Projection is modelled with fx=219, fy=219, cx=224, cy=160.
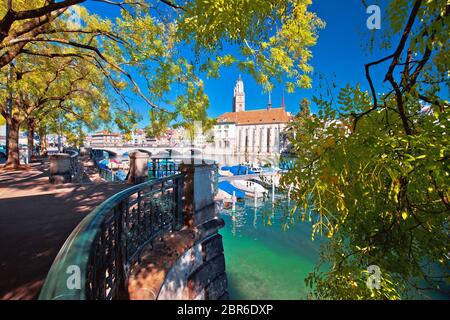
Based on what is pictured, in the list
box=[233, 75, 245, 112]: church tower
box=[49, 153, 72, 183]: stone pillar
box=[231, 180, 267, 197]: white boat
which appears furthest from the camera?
box=[233, 75, 245, 112]: church tower

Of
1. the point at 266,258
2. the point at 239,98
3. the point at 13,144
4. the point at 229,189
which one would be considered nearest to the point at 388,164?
the point at 266,258

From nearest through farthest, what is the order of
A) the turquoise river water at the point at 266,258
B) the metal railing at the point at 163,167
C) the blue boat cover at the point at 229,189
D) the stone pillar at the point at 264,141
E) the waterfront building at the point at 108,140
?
the metal railing at the point at 163,167
the turquoise river water at the point at 266,258
the waterfront building at the point at 108,140
the blue boat cover at the point at 229,189
the stone pillar at the point at 264,141

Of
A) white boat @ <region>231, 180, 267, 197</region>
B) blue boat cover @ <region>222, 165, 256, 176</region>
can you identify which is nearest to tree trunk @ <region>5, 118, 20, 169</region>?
white boat @ <region>231, 180, 267, 197</region>

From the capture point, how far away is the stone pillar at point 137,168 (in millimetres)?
9633

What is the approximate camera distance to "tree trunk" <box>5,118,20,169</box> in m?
13.6

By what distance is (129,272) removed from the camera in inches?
125

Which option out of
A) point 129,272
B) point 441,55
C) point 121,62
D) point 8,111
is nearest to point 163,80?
point 121,62

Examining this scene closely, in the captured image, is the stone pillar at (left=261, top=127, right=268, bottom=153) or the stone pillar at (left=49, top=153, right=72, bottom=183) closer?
the stone pillar at (left=49, top=153, right=72, bottom=183)

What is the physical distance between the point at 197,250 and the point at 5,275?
3.05 m

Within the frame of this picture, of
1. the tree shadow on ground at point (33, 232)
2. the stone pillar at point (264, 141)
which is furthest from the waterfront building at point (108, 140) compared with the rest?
the stone pillar at point (264, 141)

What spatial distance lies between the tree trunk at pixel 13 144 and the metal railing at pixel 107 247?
15.2m

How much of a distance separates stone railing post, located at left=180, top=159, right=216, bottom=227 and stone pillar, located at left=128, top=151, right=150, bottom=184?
519cm

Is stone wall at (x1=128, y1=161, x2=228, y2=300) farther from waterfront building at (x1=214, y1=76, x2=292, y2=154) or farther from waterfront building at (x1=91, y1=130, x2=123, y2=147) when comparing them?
waterfront building at (x1=214, y1=76, x2=292, y2=154)

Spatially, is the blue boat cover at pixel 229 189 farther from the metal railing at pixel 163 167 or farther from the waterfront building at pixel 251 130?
the waterfront building at pixel 251 130
